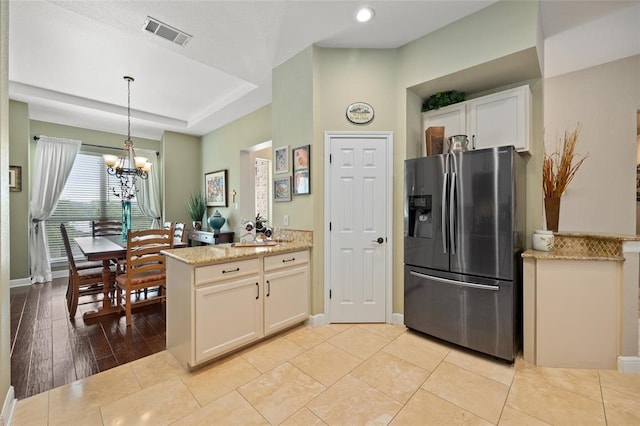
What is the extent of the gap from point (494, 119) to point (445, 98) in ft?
1.78

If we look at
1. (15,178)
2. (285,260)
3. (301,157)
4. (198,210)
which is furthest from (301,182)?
(15,178)

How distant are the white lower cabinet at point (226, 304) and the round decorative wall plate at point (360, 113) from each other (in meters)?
1.56

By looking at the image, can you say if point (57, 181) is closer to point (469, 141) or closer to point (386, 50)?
point (386, 50)

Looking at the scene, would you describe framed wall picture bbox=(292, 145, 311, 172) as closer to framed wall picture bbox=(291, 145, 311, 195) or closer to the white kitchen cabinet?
framed wall picture bbox=(291, 145, 311, 195)

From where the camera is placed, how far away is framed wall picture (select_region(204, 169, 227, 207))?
208 inches

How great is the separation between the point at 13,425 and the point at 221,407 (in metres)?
1.16

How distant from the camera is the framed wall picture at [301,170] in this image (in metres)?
2.84

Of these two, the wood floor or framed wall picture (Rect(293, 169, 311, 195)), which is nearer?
the wood floor

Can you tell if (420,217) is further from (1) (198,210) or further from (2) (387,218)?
(1) (198,210)

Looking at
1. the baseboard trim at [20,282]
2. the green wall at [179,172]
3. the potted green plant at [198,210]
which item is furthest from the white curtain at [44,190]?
the potted green plant at [198,210]

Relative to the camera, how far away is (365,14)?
2340 millimetres

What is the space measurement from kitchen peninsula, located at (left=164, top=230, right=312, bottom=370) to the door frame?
0.94 ft

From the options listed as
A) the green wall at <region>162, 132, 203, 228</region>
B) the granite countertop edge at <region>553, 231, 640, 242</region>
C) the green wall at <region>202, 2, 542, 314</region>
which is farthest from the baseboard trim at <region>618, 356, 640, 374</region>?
the green wall at <region>162, 132, 203, 228</region>

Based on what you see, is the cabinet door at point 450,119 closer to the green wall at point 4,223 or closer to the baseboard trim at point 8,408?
the green wall at point 4,223
